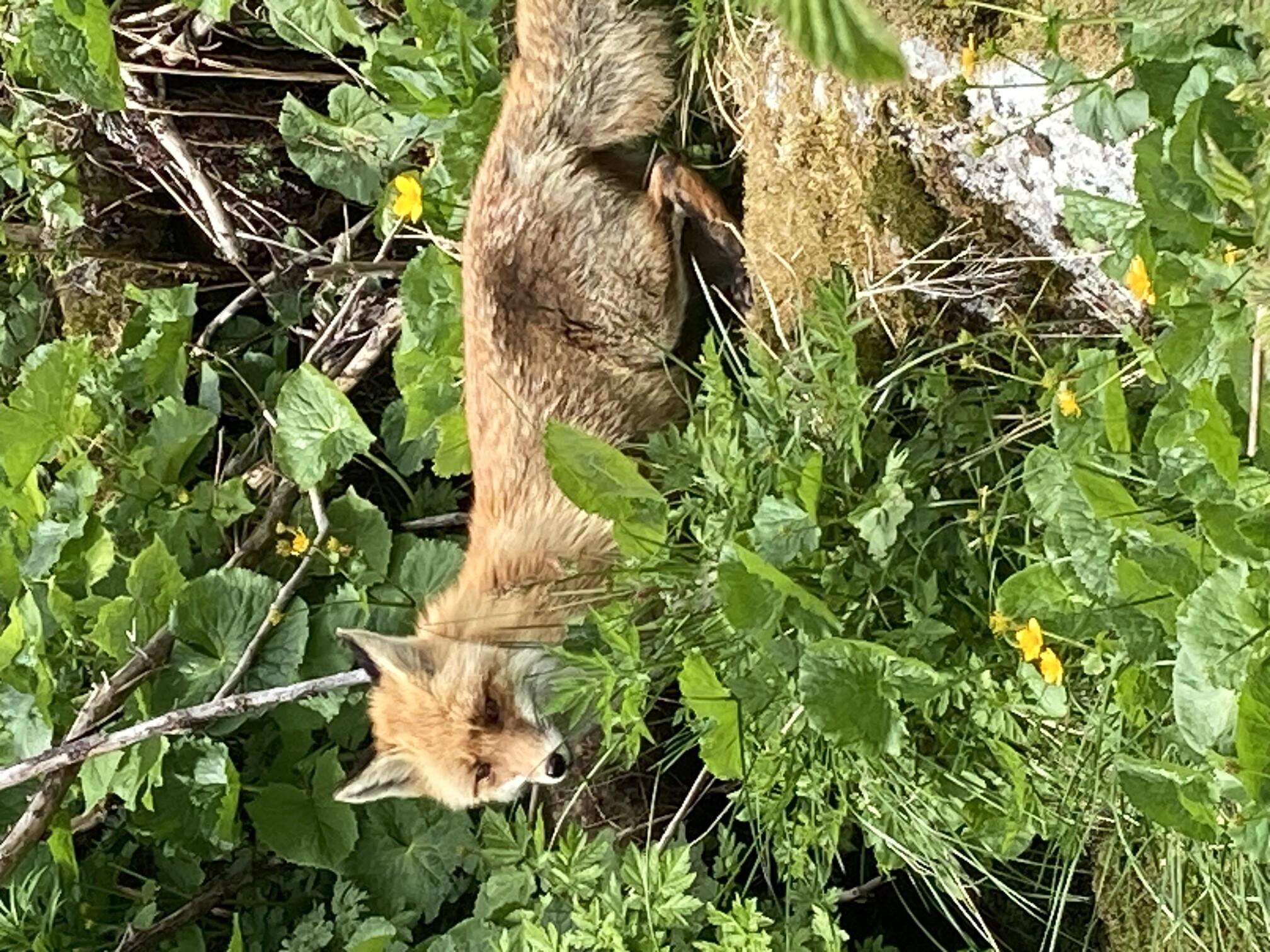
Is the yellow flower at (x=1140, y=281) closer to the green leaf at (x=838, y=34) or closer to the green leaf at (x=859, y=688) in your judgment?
Answer: the green leaf at (x=859, y=688)

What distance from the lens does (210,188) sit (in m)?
4.09

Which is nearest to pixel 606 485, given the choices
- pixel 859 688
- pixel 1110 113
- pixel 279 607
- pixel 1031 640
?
pixel 859 688

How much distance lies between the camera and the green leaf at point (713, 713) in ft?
8.25

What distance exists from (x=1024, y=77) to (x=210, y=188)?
2941 millimetres

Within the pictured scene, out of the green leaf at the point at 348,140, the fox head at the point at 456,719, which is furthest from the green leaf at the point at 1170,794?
the green leaf at the point at 348,140

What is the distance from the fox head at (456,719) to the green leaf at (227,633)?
16.9 inches

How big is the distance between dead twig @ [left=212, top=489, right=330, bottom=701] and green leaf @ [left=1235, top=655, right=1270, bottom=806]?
2.74 metres

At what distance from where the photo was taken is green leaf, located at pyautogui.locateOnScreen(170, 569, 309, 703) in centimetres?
363

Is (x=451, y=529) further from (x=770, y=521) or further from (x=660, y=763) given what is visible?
(x=770, y=521)

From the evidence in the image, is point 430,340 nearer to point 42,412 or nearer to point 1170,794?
point 42,412

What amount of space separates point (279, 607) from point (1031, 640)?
236 cm

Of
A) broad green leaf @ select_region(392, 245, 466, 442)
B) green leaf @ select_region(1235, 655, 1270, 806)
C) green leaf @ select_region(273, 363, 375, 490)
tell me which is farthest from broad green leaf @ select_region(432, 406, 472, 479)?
green leaf @ select_region(1235, 655, 1270, 806)

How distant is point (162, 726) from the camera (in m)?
3.38

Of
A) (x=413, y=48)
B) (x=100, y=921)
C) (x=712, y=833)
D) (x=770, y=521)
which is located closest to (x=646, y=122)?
(x=413, y=48)
